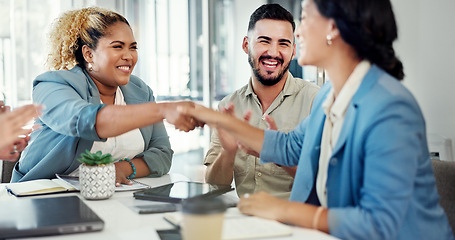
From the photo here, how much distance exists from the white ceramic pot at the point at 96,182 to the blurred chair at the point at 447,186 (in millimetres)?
999

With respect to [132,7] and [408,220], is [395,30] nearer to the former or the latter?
[408,220]

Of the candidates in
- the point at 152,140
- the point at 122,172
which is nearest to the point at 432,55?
the point at 152,140

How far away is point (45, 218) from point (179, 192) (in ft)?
1.49

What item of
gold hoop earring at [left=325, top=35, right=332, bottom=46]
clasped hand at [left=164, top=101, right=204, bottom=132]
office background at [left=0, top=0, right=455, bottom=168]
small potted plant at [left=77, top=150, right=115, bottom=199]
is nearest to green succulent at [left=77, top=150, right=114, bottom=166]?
small potted plant at [left=77, top=150, right=115, bottom=199]

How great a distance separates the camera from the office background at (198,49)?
3346mm

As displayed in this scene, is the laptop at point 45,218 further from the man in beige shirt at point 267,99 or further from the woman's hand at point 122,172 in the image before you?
the man in beige shirt at point 267,99

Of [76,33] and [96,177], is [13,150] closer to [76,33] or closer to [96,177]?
[96,177]

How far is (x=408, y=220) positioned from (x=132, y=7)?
11.2 ft

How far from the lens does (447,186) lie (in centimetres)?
141

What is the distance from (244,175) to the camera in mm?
2211

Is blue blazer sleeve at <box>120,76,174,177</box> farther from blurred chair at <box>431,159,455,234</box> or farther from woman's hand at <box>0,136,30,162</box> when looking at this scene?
blurred chair at <box>431,159,455,234</box>

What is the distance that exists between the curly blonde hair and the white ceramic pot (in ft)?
2.74

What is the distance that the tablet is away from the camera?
1.42 m

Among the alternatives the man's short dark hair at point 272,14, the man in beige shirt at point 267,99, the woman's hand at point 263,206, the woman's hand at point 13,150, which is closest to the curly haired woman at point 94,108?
the woman's hand at point 13,150
